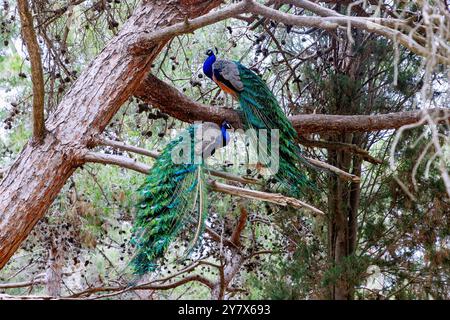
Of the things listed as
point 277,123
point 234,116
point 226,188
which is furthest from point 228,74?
point 226,188

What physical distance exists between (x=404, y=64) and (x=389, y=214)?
2.99ft

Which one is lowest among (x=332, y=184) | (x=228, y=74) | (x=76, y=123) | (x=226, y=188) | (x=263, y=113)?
(x=226, y=188)

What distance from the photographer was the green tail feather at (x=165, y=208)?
255 cm

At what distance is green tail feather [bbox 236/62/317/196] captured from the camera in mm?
3051

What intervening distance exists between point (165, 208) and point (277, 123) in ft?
2.82

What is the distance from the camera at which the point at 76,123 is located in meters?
2.67

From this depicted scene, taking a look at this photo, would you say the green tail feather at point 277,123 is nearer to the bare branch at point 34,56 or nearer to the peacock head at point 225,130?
the peacock head at point 225,130

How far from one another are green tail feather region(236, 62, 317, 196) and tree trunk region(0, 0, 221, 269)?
0.58m

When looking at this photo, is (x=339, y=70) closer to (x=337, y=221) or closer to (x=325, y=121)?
(x=325, y=121)

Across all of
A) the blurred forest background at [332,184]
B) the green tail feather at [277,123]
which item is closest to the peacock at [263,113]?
the green tail feather at [277,123]

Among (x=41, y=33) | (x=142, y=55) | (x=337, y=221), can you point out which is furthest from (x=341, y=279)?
(x=41, y=33)

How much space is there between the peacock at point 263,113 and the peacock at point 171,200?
1.14 ft

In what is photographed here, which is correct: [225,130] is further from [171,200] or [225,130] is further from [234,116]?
[171,200]

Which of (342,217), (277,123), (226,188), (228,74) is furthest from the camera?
(342,217)
